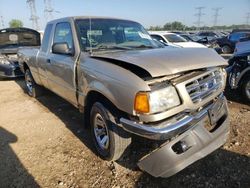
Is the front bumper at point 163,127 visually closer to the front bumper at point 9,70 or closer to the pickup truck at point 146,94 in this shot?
the pickup truck at point 146,94

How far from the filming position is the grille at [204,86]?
9.67 feet

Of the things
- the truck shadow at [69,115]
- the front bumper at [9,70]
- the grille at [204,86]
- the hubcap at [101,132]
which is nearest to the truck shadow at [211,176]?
the hubcap at [101,132]

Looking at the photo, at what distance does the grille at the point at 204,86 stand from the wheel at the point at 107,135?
95 cm

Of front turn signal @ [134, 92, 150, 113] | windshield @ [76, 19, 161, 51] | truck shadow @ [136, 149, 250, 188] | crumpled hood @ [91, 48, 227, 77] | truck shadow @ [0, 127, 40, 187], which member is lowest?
truck shadow @ [0, 127, 40, 187]

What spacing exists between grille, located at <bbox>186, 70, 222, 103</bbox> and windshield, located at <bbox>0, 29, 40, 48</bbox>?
8390 mm

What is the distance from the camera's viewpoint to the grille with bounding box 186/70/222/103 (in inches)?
116

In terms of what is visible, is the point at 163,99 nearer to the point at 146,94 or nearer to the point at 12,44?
the point at 146,94

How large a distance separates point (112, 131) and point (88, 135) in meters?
1.39

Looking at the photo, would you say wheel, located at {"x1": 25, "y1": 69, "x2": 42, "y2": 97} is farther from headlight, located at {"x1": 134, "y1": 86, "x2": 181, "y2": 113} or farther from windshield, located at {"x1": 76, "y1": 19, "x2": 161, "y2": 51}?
headlight, located at {"x1": 134, "y1": 86, "x2": 181, "y2": 113}

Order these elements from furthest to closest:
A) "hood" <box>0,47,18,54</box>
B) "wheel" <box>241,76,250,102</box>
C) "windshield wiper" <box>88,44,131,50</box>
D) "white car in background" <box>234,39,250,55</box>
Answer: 1. "hood" <box>0,47,18,54</box>
2. "white car in background" <box>234,39,250,55</box>
3. "wheel" <box>241,76,250,102</box>
4. "windshield wiper" <box>88,44,131,50</box>

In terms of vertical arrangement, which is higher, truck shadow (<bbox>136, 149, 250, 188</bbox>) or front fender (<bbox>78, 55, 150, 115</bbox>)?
front fender (<bbox>78, 55, 150, 115</bbox>)

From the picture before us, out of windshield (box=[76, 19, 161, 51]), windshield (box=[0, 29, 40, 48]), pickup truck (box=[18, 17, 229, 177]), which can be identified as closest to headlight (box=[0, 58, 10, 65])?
windshield (box=[0, 29, 40, 48])

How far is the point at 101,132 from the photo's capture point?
3.64 meters

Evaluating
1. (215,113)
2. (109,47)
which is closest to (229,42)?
(109,47)
